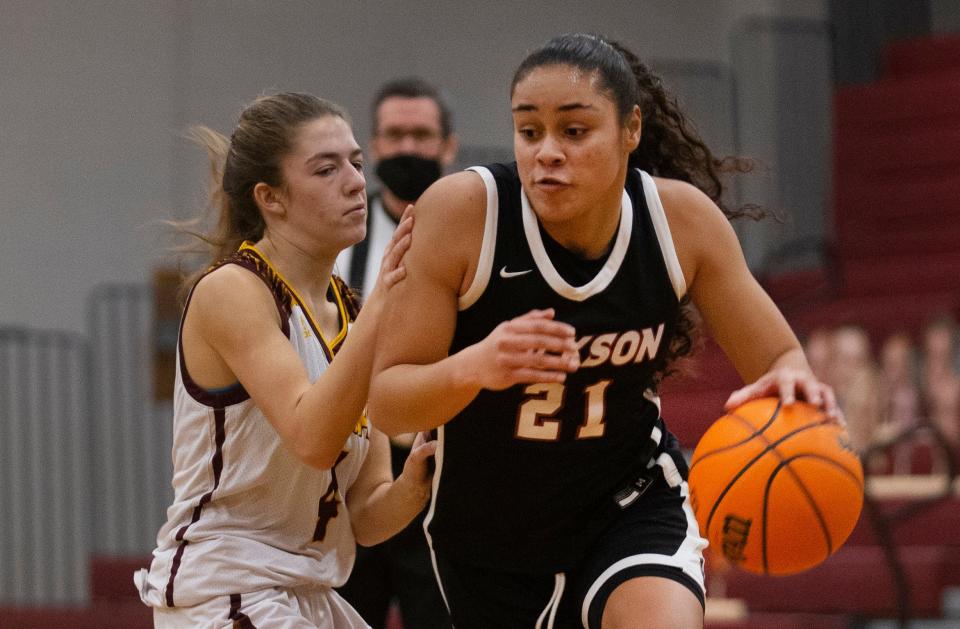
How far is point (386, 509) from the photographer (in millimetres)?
3180

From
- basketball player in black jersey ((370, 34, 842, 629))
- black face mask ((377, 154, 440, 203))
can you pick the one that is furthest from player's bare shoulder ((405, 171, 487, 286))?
black face mask ((377, 154, 440, 203))

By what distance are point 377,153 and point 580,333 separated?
1.93 metres

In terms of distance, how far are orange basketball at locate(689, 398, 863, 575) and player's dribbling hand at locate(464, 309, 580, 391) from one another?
55 cm

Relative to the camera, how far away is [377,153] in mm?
4707

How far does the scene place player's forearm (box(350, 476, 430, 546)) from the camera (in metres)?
3.18

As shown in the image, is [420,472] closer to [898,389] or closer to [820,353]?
[898,389]

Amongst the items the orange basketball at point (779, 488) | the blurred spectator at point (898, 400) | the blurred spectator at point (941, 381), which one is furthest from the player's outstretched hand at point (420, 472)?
the blurred spectator at point (898, 400)

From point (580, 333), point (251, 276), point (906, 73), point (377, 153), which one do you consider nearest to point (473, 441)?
point (580, 333)

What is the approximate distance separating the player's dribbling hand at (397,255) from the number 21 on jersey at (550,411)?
0.34 meters

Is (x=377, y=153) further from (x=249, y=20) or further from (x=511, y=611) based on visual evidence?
(x=249, y=20)

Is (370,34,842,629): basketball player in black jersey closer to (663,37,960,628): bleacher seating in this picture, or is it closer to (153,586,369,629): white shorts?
(153,586,369,629): white shorts

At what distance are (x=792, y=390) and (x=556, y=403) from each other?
1.48 ft

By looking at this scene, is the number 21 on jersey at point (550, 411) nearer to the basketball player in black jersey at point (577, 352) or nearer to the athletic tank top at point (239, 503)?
the basketball player in black jersey at point (577, 352)

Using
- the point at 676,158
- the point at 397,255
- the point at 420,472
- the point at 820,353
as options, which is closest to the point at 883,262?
the point at 820,353
